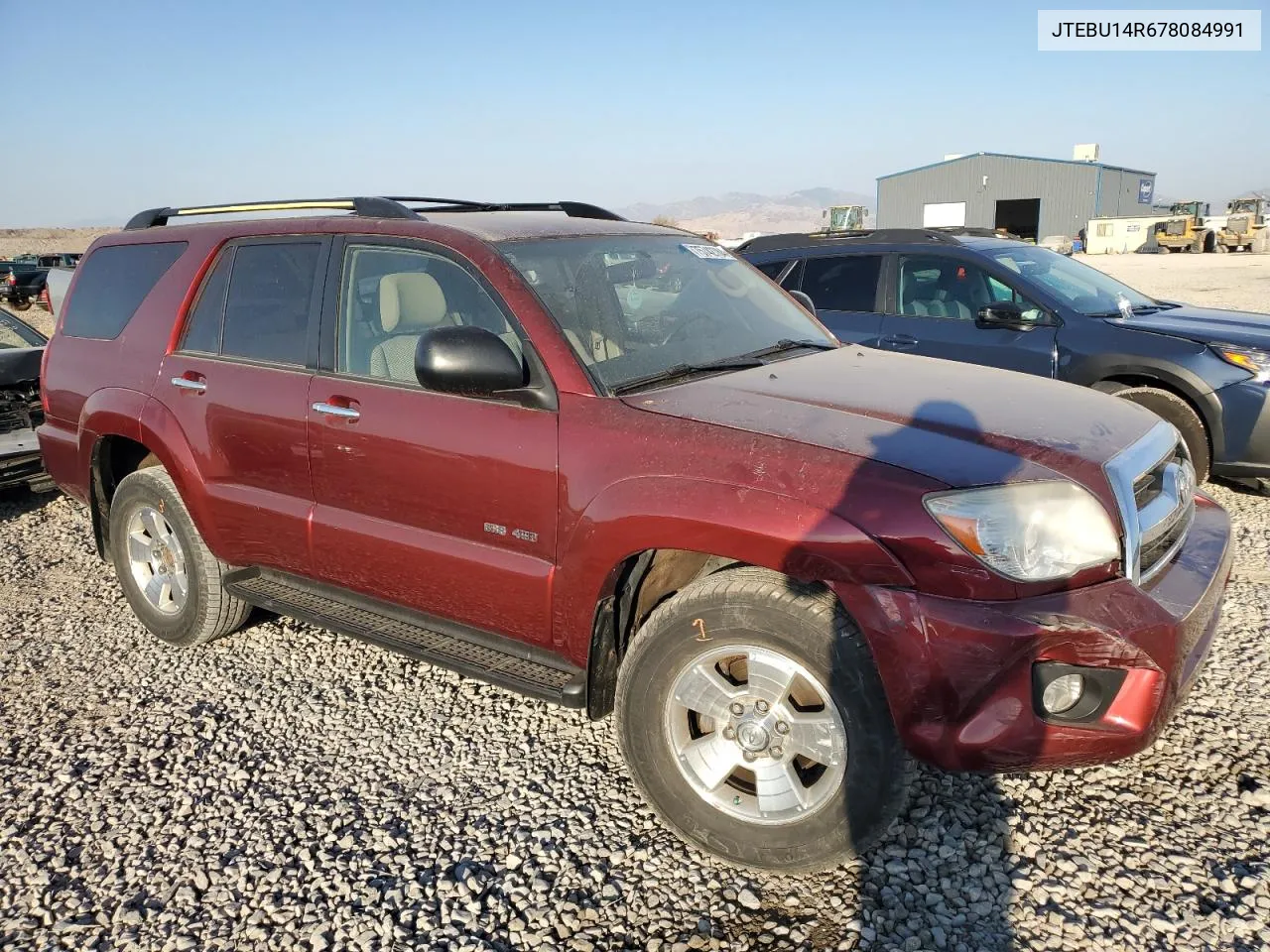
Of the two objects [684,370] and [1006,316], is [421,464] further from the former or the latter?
[1006,316]

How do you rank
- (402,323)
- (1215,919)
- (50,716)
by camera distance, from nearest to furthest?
1. (1215,919)
2. (402,323)
3. (50,716)

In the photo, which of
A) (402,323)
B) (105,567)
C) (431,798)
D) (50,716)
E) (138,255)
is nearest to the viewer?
(431,798)

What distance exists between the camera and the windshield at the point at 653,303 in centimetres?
318

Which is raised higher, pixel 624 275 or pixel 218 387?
pixel 624 275

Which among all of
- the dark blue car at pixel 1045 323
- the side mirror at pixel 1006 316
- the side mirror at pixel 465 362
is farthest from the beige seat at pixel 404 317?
the side mirror at pixel 1006 316

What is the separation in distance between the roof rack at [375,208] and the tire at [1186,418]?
3.71 meters

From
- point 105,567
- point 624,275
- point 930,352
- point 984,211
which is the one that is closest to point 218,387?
point 624,275

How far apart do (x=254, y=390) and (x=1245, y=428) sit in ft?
18.3

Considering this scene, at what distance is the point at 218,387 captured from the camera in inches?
151

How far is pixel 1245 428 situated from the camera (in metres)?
5.68

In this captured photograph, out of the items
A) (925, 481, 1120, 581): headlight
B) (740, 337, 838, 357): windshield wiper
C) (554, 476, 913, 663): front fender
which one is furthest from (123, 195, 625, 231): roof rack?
(925, 481, 1120, 581): headlight

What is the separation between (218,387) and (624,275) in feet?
5.67

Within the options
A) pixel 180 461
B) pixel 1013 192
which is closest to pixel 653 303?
pixel 180 461

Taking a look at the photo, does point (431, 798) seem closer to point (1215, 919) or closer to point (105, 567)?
point (1215, 919)
